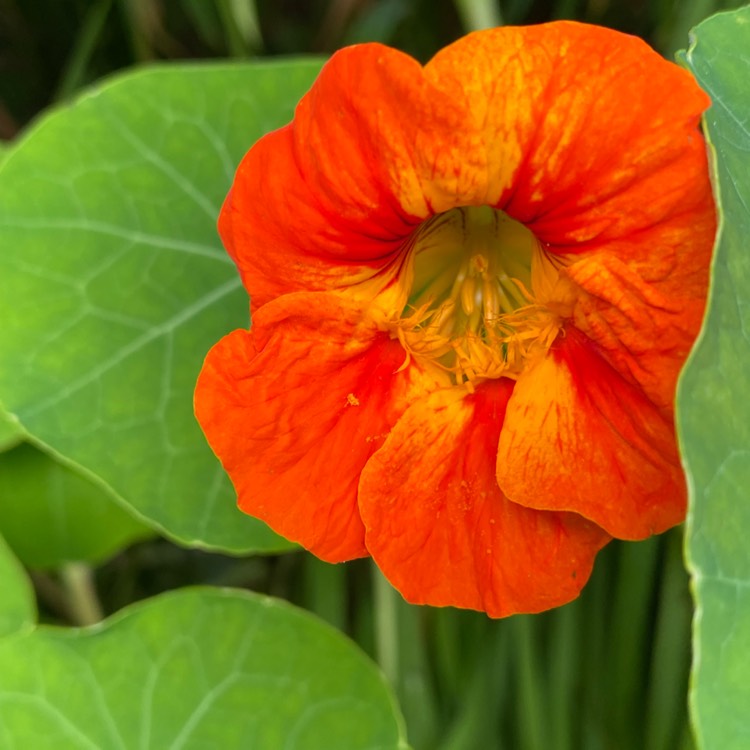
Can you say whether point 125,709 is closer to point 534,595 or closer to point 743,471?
point 534,595

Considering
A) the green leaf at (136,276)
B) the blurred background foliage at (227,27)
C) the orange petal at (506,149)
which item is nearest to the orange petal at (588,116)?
the orange petal at (506,149)

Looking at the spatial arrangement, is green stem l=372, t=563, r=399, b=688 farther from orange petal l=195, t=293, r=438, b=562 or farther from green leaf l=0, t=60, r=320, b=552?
orange petal l=195, t=293, r=438, b=562

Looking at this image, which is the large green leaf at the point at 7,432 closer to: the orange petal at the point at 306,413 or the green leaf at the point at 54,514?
the green leaf at the point at 54,514

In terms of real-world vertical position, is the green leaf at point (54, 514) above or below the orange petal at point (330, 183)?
below

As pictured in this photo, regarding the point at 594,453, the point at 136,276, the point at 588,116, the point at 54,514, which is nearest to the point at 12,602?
the point at 54,514

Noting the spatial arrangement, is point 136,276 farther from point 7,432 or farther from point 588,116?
point 588,116

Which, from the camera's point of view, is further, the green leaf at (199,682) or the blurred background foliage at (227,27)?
the blurred background foliage at (227,27)
